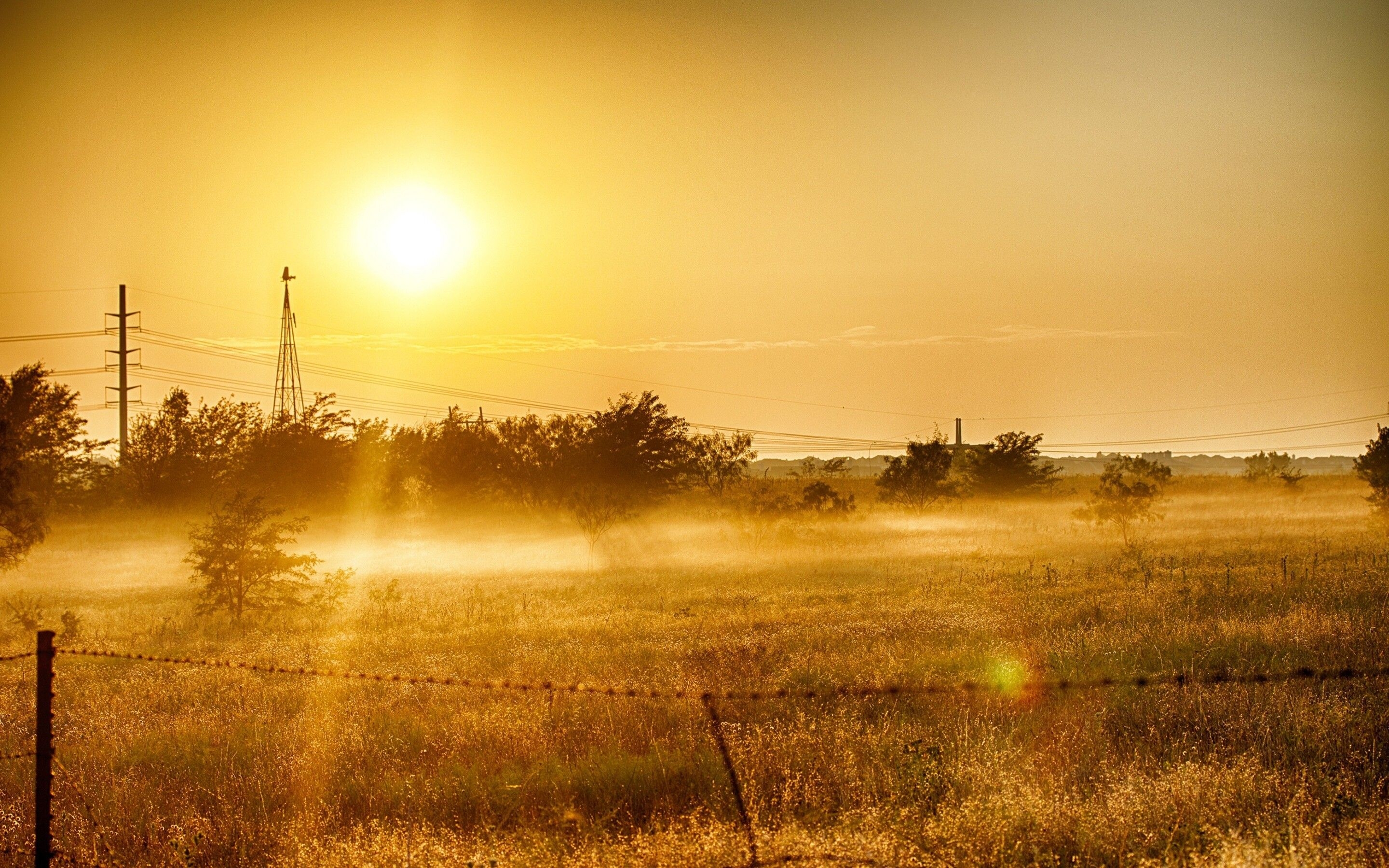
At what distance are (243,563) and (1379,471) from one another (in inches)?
1246

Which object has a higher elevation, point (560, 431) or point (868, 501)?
point (560, 431)

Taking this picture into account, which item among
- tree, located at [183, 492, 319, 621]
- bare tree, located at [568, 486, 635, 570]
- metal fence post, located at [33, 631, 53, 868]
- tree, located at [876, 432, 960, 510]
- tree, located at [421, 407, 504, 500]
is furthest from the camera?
tree, located at [421, 407, 504, 500]

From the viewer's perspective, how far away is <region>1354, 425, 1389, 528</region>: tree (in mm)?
28656

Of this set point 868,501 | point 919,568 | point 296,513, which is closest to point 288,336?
point 296,513

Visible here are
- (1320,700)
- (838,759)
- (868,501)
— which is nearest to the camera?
(838,759)

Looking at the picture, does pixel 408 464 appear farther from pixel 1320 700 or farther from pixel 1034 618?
pixel 1320 700

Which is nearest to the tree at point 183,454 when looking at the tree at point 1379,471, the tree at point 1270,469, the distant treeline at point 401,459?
the distant treeline at point 401,459

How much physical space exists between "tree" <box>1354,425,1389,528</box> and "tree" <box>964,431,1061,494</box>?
4308 cm

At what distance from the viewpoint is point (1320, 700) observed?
834cm

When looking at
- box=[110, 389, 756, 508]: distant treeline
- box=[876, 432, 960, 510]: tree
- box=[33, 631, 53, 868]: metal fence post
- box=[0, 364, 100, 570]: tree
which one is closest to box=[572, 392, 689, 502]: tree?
box=[110, 389, 756, 508]: distant treeline

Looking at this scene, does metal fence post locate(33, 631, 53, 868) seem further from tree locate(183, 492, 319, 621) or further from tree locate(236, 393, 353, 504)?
tree locate(236, 393, 353, 504)

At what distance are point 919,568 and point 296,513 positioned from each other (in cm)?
4081

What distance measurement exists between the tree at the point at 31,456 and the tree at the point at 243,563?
4257 millimetres

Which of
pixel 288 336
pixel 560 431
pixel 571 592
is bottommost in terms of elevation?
pixel 571 592
